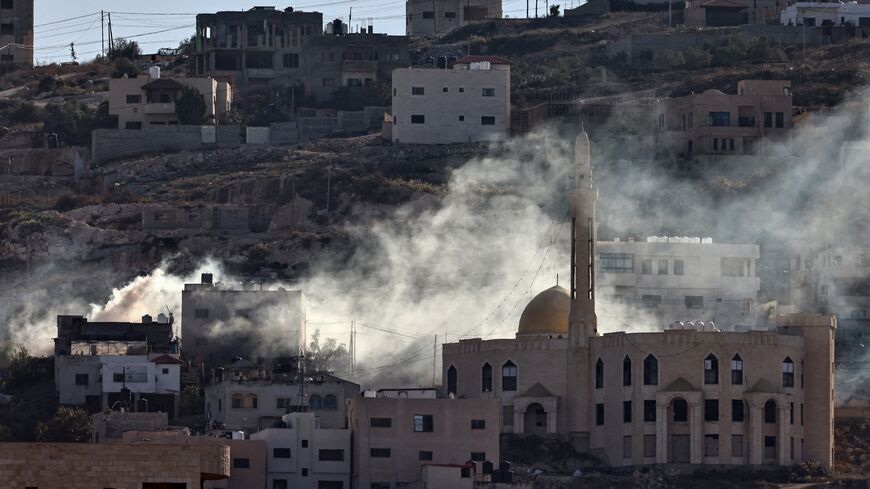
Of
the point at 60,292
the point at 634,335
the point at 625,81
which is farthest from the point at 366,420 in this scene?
the point at 625,81

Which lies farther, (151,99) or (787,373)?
(151,99)

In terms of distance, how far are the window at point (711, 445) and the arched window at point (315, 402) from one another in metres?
14.2

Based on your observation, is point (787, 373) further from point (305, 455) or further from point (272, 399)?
point (272, 399)

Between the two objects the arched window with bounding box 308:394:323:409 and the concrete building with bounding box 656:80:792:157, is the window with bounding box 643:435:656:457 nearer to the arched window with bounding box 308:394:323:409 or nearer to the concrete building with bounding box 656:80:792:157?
the arched window with bounding box 308:394:323:409

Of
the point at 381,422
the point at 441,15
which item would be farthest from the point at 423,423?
the point at 441,15

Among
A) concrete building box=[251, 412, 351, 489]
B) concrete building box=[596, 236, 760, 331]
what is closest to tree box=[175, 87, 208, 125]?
concrete building box=[596, 236, 760, 331]

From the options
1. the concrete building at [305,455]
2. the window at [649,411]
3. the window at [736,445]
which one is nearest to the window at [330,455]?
the concrete building at [305,455]

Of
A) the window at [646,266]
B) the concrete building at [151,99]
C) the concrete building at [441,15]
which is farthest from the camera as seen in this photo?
the concrete building at [441,15]

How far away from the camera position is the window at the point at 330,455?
102875mm

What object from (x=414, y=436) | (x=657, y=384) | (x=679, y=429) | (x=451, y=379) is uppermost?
(x=657, y=384)

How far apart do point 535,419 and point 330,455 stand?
32.5ft

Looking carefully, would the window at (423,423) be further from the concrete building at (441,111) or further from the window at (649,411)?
the concrete building at (441,111)

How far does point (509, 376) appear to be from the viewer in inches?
4343

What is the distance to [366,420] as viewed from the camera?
103m
